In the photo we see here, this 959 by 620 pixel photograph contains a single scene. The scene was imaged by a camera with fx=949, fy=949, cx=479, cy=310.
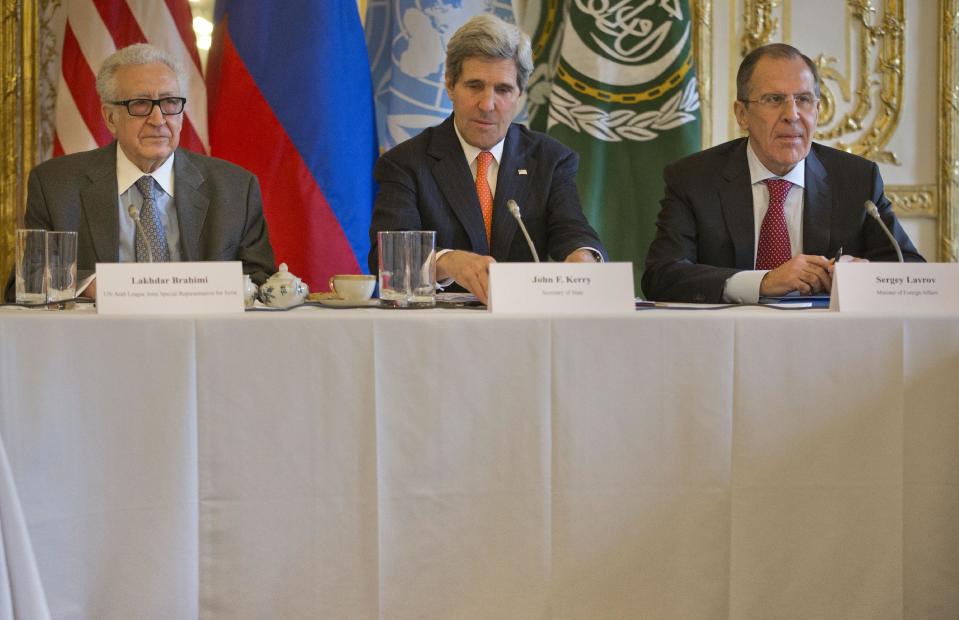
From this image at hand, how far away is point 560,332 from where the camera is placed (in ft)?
5.03

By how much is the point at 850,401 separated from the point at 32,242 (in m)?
1.49

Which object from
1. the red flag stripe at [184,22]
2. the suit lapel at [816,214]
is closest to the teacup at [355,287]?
the suit lapel at [816,214]

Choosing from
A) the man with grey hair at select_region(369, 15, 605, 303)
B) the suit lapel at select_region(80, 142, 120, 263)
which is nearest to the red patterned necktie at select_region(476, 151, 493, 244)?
the man with grey hair at select_region(369, 15, 605, 303)

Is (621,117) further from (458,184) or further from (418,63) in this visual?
(458,184)

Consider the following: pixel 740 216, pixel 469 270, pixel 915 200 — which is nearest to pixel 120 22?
pixel 469 270

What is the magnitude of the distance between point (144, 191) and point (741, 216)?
5.22ft

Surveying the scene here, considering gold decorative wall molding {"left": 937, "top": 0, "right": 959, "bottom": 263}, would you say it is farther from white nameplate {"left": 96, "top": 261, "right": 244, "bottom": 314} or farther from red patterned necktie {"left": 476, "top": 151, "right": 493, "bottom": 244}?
white nameplate {"left": 96, "top": 261, "right": 244, "bottom": 314}

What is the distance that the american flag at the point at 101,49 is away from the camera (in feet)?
11.6

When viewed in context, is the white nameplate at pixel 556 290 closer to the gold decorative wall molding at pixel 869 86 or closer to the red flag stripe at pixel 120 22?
the red flag stripe at pixel 120 22

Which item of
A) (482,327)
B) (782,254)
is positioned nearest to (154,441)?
(482,327)

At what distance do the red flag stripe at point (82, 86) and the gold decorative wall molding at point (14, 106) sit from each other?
0.94ft

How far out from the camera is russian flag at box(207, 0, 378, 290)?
3.37 meters

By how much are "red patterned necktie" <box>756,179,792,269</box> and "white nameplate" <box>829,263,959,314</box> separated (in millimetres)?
794

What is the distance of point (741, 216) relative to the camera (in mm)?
2535
